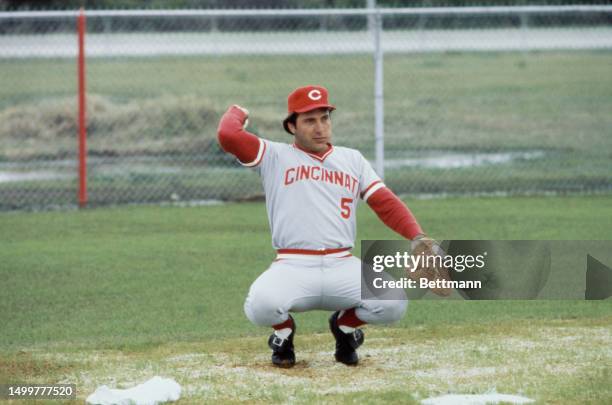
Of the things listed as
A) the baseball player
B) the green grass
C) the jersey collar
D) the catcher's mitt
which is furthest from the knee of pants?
the jersey collar

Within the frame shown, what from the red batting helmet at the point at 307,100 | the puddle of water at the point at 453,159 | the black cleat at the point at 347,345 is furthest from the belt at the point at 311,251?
the puddle of water at the point at 453,159

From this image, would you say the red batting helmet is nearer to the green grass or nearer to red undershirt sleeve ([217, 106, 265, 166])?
red undershirt sleeve ([217, 106, 265, 166])

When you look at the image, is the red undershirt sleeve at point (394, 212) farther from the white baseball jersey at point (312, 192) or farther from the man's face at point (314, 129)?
the man's face at point (314, 129)

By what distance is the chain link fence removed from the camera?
44.3 ft

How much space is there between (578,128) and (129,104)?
666 centimetres

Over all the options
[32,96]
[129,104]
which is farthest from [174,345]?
[32,96]

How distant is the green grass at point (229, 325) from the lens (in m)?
5.92

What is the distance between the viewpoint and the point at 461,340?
698cm

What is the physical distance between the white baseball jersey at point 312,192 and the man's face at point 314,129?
69 mm

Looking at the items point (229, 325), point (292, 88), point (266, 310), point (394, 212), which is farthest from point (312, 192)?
point (292, 88)

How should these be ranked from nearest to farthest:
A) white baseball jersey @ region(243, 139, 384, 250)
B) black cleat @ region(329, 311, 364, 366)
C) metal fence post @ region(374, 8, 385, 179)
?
white baseball jersey @ region(243, 139, 384, 250) → black cleat @ region(329, 311, 364, 366) → metal fence post @ region(374, 8, 385, 179)

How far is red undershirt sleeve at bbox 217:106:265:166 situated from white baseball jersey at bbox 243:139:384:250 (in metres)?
0.03

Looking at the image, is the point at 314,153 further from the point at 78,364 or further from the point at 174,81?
the point at 174,81

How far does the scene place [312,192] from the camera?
625 cm
